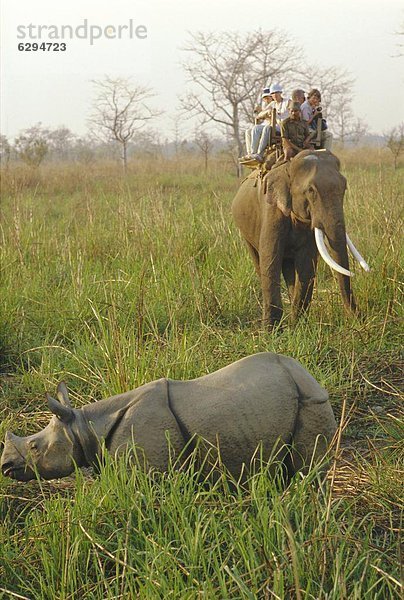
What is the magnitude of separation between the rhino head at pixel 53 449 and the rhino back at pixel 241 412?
13.3 inches

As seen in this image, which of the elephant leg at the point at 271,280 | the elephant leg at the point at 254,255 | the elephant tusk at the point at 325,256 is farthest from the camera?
the elephant leg at the point at 254,255

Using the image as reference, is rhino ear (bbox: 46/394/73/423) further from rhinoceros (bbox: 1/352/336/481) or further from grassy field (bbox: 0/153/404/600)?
grassy field (bbox: 0/153/404/600)

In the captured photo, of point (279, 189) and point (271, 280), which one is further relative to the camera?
point (271, 280)

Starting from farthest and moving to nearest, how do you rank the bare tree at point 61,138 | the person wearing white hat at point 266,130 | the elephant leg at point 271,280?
the bare tree at point 61,138
the person wearing white hat at point 266,130
the elephant leg at point 271,280

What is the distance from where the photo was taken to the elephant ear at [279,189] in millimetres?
4340

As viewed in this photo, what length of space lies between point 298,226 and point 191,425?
2.32m

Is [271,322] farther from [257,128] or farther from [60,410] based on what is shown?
[60,410]

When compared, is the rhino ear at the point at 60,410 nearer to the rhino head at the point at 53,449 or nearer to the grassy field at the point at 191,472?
the rhino head at the point at 53,449

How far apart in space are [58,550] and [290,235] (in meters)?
2.81

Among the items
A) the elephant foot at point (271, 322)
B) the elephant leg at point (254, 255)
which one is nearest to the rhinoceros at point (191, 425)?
the elephant foot at point (271, 322)

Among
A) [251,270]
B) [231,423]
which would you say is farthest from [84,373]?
[251,270]

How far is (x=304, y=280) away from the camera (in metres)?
4.58

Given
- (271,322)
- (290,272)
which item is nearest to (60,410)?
(271,322)

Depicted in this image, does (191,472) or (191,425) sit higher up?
(191,425)
